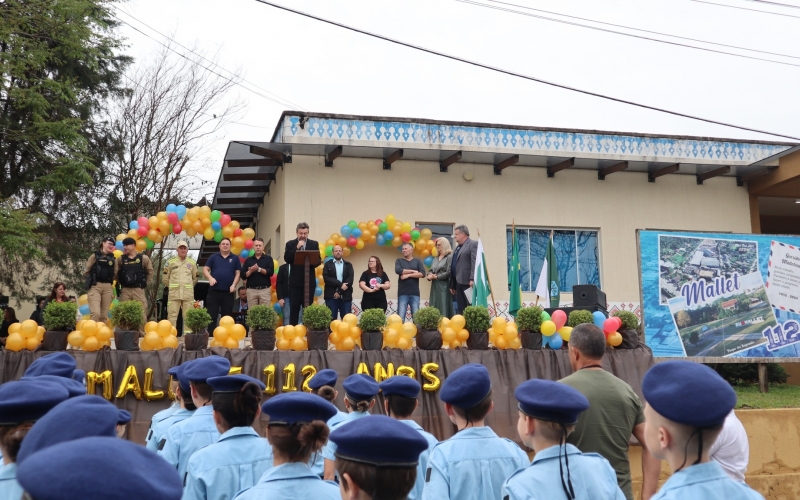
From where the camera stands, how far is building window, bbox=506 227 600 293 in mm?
15750

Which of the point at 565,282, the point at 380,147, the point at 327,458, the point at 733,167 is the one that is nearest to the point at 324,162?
the point at 380,147

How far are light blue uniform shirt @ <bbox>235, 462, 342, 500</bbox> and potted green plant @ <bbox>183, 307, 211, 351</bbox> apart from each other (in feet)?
21.2

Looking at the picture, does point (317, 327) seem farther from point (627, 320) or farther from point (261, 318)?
point (627, 320)

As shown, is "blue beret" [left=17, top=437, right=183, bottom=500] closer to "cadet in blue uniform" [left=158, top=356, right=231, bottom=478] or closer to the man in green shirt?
"cadet in blue uniform" [left=158, top=356, right=231, bottom=478]

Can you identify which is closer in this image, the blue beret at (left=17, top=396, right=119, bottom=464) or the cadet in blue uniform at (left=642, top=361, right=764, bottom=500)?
the blue beret at (left=17, top=396, right=119, bottom=464)

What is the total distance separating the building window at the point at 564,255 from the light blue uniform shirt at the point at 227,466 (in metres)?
12.3

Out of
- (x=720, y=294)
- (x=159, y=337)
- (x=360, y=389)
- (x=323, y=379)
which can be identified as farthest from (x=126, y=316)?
(x=720, y=294)

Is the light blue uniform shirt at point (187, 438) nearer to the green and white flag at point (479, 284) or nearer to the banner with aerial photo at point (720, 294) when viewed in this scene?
the green and white flag at point (479, 284)

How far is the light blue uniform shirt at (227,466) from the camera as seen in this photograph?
11.4ft

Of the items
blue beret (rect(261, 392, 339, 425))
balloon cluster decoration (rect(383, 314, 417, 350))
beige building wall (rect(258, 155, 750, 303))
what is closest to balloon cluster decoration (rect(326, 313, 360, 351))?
balloon cluster decoration (rect(383, 314, 417, 350))

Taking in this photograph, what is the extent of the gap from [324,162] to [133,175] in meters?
8.45

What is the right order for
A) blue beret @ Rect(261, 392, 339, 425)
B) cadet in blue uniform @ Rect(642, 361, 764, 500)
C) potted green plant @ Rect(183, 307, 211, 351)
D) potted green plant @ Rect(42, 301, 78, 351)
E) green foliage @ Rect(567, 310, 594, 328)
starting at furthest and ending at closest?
green foliage @ Rect(567, 310, 594, 328)
potted green plant @ Rect(183, 307, 211, 351)
potted green plant @ Rect(42, 301, 78, 351)
blue beret @ Rect(261, 392, 339, 425)
cadet in blue uniform @ Rect(642, 361, 764, 500)

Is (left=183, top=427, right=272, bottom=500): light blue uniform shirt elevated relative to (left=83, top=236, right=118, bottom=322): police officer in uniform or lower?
lower

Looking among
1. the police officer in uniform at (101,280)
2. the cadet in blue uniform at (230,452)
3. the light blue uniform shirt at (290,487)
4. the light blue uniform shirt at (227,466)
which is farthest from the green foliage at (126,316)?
the light blue uniform shirt at (290,487)
